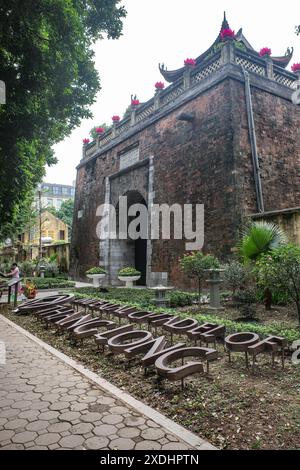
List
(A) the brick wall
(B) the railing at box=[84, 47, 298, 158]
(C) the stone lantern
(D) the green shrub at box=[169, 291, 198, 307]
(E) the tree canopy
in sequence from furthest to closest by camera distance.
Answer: (B) the railing at box=[84, 47, 298, 158]
(A) the brick wall
(D) the green shrub at box=[169, 291, 198, 307]
(C) the stone lantern
(E) the tree canopy

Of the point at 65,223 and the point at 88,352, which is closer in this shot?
the point at 88,352

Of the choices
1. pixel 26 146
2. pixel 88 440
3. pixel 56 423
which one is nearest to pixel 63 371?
pixel 56 423

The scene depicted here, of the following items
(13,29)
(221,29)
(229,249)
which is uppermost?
(221,29)

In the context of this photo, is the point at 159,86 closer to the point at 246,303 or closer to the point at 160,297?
the point at 160,297

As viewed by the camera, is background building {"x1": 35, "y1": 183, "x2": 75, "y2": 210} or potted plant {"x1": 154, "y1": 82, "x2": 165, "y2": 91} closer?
potted plant {"x1": 154, "y1": 82, "x2": 165, "y2": 91}

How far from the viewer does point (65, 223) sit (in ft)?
152

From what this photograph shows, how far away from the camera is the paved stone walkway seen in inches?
104

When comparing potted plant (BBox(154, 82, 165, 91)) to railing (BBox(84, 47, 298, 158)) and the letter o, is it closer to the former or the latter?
railing (BBox(84, 47, 298, 158))

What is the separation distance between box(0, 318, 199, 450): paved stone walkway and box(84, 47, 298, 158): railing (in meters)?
11.2

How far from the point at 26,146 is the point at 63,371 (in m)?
4.54

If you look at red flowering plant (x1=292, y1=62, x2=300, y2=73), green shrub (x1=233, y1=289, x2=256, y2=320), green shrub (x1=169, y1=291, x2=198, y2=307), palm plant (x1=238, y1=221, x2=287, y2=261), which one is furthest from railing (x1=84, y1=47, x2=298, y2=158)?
green shrub (x1=233, y1=289, x2=256, y2=320)

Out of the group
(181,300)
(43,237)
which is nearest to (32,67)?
(181,300)

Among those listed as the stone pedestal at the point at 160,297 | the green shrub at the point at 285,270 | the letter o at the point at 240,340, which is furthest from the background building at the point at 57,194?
the letter o at the point at 240,340
